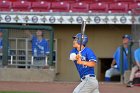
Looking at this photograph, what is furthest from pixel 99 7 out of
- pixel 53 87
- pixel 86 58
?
pixel 86 58

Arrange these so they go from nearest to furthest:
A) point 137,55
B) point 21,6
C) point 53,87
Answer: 1. point 53,87
2. point 137,55
3. point 21,6

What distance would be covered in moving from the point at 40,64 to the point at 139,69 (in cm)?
301

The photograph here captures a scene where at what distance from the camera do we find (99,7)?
15578 millimetres

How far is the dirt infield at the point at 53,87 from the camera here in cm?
1173

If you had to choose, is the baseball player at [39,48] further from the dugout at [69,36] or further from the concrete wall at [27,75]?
the dugout at [69,36]

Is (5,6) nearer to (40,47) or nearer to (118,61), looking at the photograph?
(40,47)

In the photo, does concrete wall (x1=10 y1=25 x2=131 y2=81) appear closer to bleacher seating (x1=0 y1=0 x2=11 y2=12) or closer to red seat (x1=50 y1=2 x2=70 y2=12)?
red seat (x1=50 y1=2 x2=70 y2=12)

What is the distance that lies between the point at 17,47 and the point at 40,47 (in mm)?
783

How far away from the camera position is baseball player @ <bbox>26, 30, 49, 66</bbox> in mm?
13641

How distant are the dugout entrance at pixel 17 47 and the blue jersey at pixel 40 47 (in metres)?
0.15

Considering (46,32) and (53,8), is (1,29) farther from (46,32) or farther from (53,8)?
(53,8)

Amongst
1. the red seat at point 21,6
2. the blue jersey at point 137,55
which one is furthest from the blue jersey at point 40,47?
the blue jersey at point 137,55

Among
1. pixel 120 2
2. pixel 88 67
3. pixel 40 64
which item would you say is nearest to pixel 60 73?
pixel 40 64

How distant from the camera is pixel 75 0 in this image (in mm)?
16172
